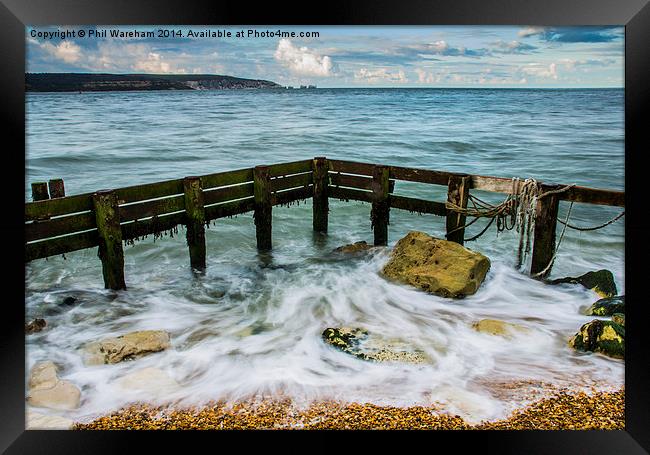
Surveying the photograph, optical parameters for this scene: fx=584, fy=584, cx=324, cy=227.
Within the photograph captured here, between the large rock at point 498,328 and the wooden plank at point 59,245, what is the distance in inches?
198

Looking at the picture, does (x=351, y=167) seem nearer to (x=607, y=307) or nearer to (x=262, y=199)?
(x=262, y=199)

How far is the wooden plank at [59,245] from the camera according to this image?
23.0 ft

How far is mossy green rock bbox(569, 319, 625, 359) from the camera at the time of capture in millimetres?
6109

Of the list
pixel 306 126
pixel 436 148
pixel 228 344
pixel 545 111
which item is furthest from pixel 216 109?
pixel 228 344

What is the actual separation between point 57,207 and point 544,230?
21.1 ft

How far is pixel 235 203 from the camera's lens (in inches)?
366

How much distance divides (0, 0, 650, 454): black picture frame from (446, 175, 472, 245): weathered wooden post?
12.1 feet

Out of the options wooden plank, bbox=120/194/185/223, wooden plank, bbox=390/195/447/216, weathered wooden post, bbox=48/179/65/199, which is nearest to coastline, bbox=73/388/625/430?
wooden plank, bbox=120/194/185/223

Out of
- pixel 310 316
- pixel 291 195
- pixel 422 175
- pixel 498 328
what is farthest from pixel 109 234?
pixel 498 328

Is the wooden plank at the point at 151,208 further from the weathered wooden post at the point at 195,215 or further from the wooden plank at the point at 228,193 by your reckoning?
the wooden plank at the point at 228,193

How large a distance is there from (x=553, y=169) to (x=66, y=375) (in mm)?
19657

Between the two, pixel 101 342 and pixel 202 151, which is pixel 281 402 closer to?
pixel 101 342

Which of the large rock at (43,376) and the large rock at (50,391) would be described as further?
the large rock at (43,376)

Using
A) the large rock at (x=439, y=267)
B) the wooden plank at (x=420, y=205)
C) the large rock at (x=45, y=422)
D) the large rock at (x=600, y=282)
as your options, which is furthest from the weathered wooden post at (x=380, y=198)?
the large rock at (x=45, y=422)
